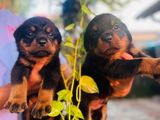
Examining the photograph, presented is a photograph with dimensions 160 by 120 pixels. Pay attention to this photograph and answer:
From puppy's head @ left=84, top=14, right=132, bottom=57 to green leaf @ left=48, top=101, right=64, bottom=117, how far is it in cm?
13

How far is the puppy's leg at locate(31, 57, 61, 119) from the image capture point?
2.59ft

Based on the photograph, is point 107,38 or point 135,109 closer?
point 107,38

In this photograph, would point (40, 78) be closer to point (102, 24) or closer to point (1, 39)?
point (102, 24)

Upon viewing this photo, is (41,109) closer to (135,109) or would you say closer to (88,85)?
(88,85)

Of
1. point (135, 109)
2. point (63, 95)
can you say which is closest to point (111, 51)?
point (63, 95)

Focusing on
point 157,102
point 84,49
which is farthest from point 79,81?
point 157,102

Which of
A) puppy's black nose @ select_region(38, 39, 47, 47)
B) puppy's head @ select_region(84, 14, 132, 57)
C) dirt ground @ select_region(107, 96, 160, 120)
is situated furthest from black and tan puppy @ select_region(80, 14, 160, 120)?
dirt ground @ select_region(107, 96, 160, 120)

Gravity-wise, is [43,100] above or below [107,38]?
below

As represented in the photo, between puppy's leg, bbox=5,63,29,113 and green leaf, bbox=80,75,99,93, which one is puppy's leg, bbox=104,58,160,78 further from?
puppy's leg, bbox=5,63,29,113

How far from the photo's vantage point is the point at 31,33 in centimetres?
80

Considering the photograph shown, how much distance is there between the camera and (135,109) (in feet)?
28.6

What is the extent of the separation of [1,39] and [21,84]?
1.39 feet

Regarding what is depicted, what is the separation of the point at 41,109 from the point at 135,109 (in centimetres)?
809

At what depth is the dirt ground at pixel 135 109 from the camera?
7.56 meters
